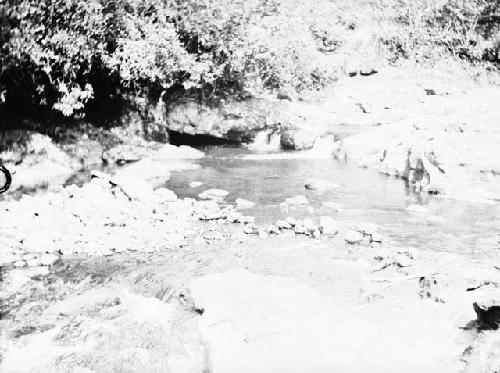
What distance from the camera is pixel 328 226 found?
253 inches

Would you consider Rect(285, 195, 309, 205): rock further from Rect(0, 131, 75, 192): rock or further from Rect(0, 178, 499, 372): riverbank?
Rect(0, 131, 75, 192): rock

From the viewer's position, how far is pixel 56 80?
30.7 feet

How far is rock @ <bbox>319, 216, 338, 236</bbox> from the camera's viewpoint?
251 inches

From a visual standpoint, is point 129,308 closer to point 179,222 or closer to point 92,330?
point 92,330

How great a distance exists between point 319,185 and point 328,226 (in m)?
2.57

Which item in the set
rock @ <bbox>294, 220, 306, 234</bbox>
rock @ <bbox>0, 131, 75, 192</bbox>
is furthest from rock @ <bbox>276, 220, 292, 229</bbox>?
rock @ <bbox>0, 131, 75, 192</bbox>

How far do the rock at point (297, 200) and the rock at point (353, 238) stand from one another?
1.79m

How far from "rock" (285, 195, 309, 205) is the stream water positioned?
14 centimetres

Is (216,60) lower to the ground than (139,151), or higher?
higher

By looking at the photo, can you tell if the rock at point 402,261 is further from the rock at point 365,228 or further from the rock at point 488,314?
the rock at point 488,314

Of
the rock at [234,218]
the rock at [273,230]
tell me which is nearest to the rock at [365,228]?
the rock at [273,230]

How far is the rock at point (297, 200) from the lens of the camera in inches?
309

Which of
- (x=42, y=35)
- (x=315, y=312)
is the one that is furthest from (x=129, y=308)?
(x=42, y=35)

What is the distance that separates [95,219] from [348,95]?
13.1 metres
